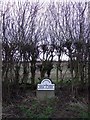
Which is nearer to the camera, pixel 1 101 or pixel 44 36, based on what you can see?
pixel 1 101

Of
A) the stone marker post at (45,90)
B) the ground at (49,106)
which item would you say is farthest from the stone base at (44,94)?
the ground at (49,106)

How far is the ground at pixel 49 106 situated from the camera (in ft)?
20.2

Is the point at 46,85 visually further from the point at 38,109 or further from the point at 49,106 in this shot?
the point at 38,109

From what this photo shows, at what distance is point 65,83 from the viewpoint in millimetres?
7184

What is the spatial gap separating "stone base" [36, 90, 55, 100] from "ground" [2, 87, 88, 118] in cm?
11

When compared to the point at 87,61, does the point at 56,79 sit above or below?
below

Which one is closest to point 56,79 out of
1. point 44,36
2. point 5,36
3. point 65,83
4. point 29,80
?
point 65,83

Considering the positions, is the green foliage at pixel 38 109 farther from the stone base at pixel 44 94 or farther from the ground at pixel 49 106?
the stone base at pixel 44 94

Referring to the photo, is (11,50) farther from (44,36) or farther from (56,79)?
(56,79)

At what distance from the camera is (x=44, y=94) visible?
6734 mm

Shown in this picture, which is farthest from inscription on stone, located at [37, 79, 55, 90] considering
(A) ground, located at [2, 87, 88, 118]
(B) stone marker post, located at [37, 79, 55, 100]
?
(A) ground, located at [2, 87, 88, 118]

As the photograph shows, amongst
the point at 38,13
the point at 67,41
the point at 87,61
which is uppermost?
the point at 38,13

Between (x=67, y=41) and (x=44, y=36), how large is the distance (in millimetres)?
682

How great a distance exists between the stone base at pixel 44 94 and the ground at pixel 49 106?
106mm
